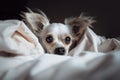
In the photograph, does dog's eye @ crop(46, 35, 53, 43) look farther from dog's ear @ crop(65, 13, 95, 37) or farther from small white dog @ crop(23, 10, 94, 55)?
dog's ear @ crop(65, 13, 95, 37)

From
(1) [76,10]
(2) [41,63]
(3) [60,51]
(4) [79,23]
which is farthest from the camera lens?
(1) [76,10]

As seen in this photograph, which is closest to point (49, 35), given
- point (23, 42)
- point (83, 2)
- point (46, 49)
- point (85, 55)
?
point (46, 49)

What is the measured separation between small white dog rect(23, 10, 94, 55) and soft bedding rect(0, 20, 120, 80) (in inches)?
14.1

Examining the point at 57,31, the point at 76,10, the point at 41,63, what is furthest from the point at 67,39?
the point at 41,63

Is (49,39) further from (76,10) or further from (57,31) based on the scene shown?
(76,10)

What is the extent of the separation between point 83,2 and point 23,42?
0.70 metres

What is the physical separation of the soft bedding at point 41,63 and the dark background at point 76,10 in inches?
25.3

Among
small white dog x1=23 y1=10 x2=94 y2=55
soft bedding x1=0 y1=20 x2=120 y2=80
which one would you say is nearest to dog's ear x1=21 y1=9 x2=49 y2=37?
small white dog x1=23 y1=10 x2=94 y2=55

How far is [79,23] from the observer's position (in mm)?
1090

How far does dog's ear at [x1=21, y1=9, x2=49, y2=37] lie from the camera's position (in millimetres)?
1072

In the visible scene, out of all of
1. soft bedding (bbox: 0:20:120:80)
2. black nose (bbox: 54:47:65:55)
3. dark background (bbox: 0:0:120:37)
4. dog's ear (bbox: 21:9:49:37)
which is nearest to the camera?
soft bedding (bbox: 0:20:120:80)

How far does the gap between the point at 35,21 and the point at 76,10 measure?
0.86ft

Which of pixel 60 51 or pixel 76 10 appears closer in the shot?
pixel 60 51

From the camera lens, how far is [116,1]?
4.04 feet
